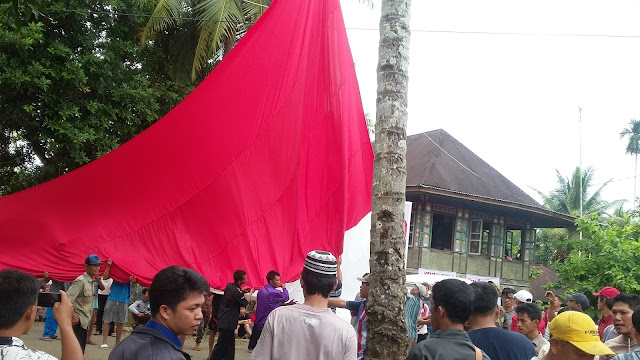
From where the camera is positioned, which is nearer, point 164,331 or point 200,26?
point 164,331

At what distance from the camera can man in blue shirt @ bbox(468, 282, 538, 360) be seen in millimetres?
3475

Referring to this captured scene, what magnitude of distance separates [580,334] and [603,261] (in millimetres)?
13802

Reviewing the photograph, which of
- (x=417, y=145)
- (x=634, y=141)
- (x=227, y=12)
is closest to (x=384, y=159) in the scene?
(x=227, y=12)

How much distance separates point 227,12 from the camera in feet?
45.5

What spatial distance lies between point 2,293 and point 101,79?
429 inches

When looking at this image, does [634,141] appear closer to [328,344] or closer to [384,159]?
[384,159]

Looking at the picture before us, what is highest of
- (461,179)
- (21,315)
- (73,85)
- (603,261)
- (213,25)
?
(213,25)

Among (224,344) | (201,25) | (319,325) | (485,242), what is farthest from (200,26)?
(485,242)

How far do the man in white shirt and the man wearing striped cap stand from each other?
1.03 m

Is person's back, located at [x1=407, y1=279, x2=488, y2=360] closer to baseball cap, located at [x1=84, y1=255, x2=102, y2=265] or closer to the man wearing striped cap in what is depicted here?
the man wearing striped cap

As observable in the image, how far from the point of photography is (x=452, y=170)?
80.9 ft

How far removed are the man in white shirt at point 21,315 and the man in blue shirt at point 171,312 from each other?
278mm

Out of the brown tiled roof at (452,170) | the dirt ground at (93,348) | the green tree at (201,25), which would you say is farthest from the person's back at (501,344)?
the brown tiled roof at (452,170)

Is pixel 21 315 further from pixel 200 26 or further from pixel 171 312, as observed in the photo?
pixel 200 26
